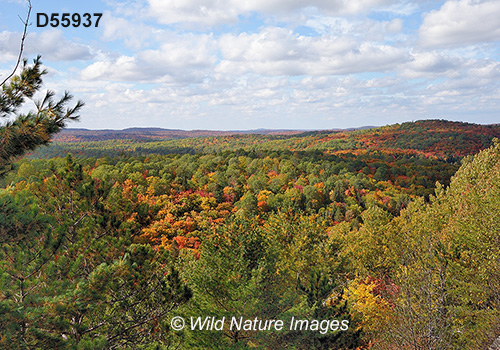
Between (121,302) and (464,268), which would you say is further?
(464,268)

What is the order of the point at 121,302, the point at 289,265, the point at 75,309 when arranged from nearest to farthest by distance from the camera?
the point at 75,309 < the point at 121,302 < the point at 289,265

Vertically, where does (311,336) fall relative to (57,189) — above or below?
below

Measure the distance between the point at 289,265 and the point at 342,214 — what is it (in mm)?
55632

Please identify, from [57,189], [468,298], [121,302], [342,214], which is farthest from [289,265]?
[342,214]

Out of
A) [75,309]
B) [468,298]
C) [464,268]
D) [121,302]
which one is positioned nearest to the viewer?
[75,309]

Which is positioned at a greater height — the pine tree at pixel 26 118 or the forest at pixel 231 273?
the pine tree at pixel 26 118

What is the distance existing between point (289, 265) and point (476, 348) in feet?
30.6

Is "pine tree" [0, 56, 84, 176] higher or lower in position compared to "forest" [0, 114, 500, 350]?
higher

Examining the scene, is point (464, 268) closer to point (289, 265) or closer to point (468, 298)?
point (468, 298)

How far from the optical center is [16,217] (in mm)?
7555

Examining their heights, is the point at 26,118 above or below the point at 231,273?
above

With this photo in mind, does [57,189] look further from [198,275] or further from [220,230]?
[220,230]

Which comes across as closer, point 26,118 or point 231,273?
point 26,118

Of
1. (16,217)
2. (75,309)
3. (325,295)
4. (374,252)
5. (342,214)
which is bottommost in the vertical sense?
(342,214)
